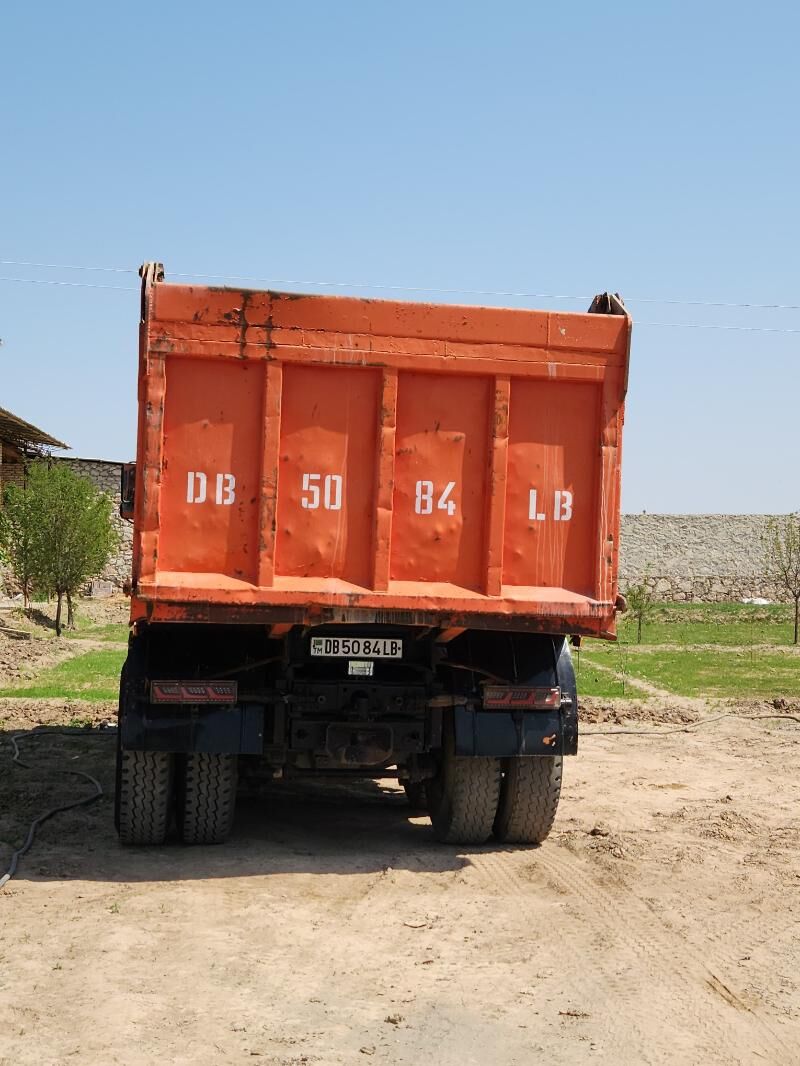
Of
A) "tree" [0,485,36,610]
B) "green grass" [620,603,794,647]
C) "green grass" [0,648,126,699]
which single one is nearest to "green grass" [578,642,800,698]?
"green grass" [620,603,794,647]

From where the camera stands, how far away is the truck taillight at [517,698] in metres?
8.00

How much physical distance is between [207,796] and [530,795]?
7.07 ft

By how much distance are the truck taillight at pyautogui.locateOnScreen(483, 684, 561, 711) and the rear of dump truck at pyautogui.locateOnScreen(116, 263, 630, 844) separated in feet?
0.05

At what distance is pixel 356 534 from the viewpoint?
7.46 metres

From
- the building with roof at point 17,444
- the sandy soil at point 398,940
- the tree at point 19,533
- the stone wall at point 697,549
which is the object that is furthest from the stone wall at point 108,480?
the sandy soil at point 398,940

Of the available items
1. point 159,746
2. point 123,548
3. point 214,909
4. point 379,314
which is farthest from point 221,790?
point 123,548

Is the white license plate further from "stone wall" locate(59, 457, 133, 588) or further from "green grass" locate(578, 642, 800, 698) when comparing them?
"stone wall" locate(59, 457, 133, 588)

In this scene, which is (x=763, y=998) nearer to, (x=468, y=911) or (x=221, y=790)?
(x=468, y=911)

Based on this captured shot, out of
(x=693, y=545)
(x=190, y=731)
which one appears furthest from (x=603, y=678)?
(x=693, y=545)

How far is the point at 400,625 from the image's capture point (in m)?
7.79

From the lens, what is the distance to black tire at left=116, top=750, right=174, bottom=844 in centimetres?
791

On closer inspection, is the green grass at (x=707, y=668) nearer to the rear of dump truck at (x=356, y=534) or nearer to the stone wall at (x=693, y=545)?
the rear of dump truck at (x=356, y=534)

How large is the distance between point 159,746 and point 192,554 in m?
1.31

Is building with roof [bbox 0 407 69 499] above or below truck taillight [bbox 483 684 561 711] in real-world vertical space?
above
